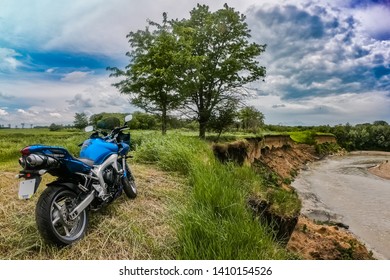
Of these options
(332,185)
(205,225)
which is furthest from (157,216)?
(332,185)

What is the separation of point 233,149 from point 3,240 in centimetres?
1117

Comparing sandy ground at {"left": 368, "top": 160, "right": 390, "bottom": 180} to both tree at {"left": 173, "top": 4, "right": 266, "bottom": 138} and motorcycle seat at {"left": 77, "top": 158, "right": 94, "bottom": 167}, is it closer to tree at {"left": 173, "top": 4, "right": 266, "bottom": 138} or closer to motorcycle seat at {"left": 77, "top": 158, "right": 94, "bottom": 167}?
tree at {"left": 173, "top": 4, "right": 266, "bottom": 138}

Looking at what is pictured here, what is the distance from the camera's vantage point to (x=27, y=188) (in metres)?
2.36

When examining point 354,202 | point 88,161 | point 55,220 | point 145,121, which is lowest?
point 354,202

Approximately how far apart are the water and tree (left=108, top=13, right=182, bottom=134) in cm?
710

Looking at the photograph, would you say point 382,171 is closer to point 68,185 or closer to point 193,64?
point 193,64

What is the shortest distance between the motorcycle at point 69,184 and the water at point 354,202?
7.98 m

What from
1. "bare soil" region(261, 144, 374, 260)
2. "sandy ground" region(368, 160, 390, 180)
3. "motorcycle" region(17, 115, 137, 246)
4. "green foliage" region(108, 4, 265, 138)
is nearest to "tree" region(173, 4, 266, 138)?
"green foliage" region(108, 4, 265, 138)

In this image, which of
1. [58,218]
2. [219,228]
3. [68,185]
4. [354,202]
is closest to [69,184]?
[68,185]

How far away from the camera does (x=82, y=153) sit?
3.29 m

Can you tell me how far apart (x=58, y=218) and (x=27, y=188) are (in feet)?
1.20
